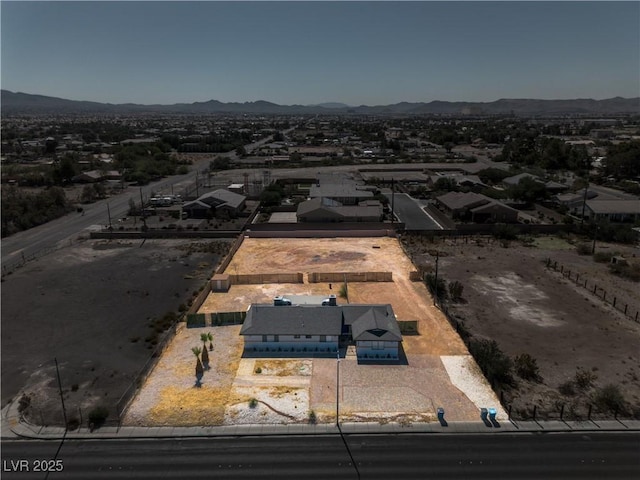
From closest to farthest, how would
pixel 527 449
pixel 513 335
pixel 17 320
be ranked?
pixel 527 449
pixel 513 335
pixel 17 320

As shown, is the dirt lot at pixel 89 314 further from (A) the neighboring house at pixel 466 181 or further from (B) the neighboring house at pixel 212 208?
(A) the neighboring house at pixel 466 181

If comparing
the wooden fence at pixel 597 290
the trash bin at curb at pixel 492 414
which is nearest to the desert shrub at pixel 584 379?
the trash bin at curb at pixel 492 414

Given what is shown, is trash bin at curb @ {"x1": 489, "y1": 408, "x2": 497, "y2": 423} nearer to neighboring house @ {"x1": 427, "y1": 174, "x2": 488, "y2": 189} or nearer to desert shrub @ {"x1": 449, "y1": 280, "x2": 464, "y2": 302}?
desert shrub @ {"x1": 449, "y1": 280, "x2": 464, "y2": 302}

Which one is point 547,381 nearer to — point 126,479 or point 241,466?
point 241,466

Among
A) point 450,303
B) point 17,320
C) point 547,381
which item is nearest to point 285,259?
point 450,303

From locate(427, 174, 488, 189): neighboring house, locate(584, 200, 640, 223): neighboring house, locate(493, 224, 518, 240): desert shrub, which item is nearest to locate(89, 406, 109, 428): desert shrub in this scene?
locate(493, 224, 518, 240): desert shrub

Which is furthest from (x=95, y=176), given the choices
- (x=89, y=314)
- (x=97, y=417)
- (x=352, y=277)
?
(x=97, y=417)

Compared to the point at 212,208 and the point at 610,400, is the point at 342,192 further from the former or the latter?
the point at 610,400

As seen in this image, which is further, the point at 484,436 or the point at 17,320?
the point at 17,320

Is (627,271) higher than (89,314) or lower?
higher
